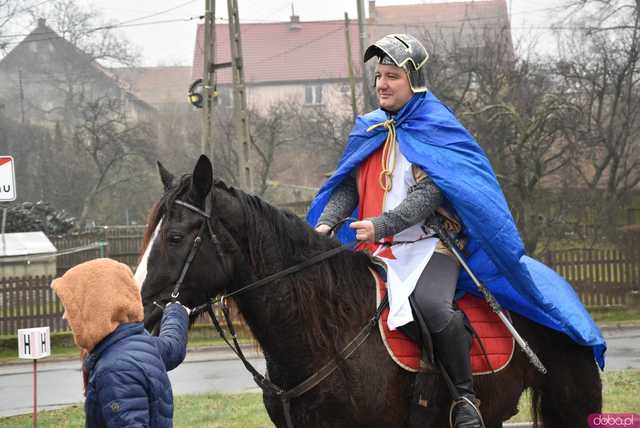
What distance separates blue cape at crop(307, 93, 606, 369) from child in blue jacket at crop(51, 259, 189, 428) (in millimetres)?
1910

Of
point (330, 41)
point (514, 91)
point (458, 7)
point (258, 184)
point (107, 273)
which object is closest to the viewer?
point (107, 273)

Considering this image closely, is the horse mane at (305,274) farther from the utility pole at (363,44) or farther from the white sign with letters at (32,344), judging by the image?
the utility pole at (363,44)

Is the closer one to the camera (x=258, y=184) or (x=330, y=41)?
(x=258, y=184)

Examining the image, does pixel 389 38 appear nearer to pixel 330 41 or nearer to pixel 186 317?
pixel 186 317

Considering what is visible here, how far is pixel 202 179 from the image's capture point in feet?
13.6

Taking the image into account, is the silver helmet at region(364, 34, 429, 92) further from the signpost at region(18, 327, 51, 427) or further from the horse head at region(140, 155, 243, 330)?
the signpost at region(18, 327, 51, 427)

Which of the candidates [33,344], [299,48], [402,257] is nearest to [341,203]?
[402,257]

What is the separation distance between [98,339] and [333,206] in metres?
2.13

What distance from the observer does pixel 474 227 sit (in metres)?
4.48

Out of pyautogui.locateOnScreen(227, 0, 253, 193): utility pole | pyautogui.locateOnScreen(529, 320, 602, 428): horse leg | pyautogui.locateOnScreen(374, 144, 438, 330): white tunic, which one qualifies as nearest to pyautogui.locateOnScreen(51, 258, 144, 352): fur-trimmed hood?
pyautogui.locateOnScreen(374, 144, 438, 330): white tunic

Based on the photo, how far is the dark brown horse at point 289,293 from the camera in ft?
13.5

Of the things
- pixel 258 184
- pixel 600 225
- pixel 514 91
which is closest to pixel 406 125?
pixel 600 225

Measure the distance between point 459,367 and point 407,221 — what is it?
82cm

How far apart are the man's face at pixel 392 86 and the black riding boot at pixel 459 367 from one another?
1236mm
